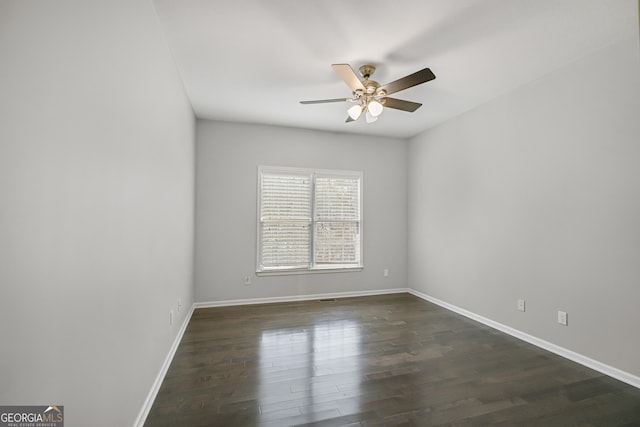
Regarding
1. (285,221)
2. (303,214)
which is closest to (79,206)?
(285,221)

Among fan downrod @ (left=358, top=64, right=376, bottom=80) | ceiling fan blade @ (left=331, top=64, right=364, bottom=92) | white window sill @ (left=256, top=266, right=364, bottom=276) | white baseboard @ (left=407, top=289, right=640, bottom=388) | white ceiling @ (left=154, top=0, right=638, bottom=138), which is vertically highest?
white ceiling @ (left=154, top=0, right=638, bottom=138)

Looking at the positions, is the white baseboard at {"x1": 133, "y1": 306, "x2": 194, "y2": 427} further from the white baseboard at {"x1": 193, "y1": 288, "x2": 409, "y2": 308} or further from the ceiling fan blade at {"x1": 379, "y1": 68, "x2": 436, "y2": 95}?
the ceiling fan blade at {"x1": 379, "y1": 68, "x2": 436, "y2": 95}

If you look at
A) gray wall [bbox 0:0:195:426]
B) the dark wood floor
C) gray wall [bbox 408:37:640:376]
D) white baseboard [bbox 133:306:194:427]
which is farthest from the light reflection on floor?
gray wall [bbox 408:37:640:376]

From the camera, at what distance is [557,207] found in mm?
2863

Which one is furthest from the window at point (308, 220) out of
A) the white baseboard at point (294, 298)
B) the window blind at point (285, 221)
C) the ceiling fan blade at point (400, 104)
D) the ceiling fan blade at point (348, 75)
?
the ceiling fan blade at point (348, 75)

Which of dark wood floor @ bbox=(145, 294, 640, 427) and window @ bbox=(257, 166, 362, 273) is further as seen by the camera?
window @ bbox=(257, 166, 362, 273)

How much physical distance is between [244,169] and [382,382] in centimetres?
342

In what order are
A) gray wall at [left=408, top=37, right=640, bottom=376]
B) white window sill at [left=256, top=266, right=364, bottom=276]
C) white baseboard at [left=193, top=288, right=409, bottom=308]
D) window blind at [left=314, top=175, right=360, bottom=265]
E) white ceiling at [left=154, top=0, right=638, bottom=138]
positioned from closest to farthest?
white ceiling at [left=154, top=0, right=638, bottom=138]
gray wall at [left=408, top=37, right=640, bottom=376]
white baseboard at [left=193, top=288, right=409, bottom=308]
white window sill at [left=256, top=266, right=364, bottom=276]
window blind at [left=314, top=175, right=360, bottom=265]

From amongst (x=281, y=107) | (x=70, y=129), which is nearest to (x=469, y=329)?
(x=281, y=107)

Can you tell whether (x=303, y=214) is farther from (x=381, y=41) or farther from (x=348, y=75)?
(x=381, y=41)

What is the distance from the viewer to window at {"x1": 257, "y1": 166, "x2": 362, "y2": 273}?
460 cm

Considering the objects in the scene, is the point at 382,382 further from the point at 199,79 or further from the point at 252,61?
the point at 199,79

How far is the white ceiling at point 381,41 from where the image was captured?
2072mm

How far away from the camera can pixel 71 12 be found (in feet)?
3.45
